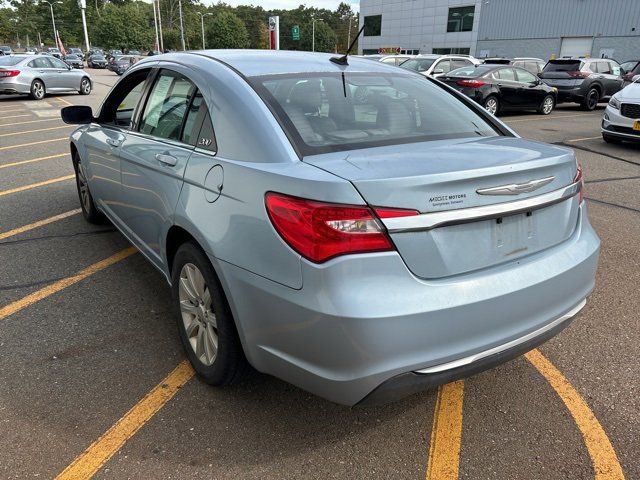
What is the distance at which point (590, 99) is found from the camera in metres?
17.7

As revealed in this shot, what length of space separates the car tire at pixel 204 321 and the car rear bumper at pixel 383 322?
0.16 metres

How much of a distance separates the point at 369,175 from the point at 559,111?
59.7 feet

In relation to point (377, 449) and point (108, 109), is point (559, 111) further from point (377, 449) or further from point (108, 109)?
point (377, 449)

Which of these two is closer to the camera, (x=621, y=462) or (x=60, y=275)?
(x=621, y=462)

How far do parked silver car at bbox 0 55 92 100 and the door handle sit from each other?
681 inches

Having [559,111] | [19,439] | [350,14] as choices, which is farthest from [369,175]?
[350,14]

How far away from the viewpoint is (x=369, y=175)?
1999mm

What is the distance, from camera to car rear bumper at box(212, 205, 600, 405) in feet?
6.27

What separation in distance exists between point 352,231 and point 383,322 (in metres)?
0.35

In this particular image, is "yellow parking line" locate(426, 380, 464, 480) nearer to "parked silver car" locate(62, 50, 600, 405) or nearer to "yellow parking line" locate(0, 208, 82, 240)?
"parked silver car" locate(62, 50, 600, 405)

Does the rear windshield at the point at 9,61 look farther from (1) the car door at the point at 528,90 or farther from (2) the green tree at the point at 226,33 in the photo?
(2) the green tree at the point at 226,33

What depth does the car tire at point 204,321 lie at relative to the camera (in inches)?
96.0

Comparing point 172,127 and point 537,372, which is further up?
point 172,127

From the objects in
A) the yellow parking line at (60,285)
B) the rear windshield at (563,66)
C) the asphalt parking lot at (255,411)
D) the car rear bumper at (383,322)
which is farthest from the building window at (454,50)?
the car rear bumper at (383,322)
